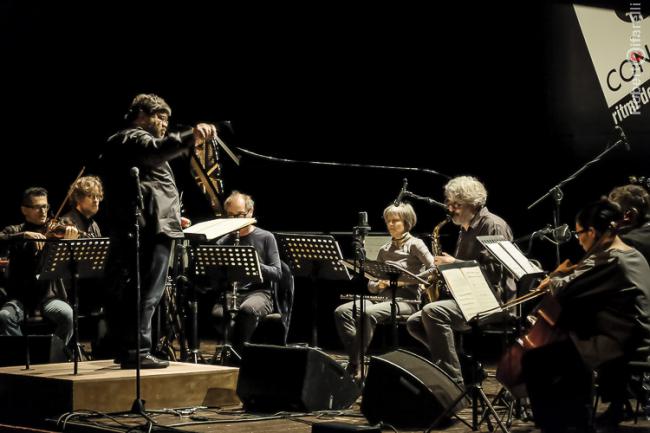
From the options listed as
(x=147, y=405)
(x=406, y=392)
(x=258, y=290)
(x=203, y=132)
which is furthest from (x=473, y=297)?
(x=258, y=290)

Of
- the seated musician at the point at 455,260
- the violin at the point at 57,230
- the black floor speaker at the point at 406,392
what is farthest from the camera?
the violin at the point at 57,230

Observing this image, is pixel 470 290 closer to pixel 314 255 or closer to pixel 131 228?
pixel 314 255

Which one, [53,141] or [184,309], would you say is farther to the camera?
[53,141]

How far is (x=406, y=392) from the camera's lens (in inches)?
205

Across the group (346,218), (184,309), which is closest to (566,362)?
(184,309)

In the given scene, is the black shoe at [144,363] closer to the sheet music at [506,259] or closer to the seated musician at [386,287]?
the seated musician at [386,287]

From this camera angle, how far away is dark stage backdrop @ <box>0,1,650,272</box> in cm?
798

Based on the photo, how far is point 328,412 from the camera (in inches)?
223

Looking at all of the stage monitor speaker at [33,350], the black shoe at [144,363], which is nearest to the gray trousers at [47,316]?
the stage monitor speaker at [33,350]

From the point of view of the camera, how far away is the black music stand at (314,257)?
6.41m

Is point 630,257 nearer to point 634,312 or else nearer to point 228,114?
point 634,312

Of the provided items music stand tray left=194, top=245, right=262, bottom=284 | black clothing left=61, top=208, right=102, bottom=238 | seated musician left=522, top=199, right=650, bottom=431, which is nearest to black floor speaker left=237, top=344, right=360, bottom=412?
music stand tray left=194, top=245, right=262, bottom=284

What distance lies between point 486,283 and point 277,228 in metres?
4.40

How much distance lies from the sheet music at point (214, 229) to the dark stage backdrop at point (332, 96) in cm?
229
